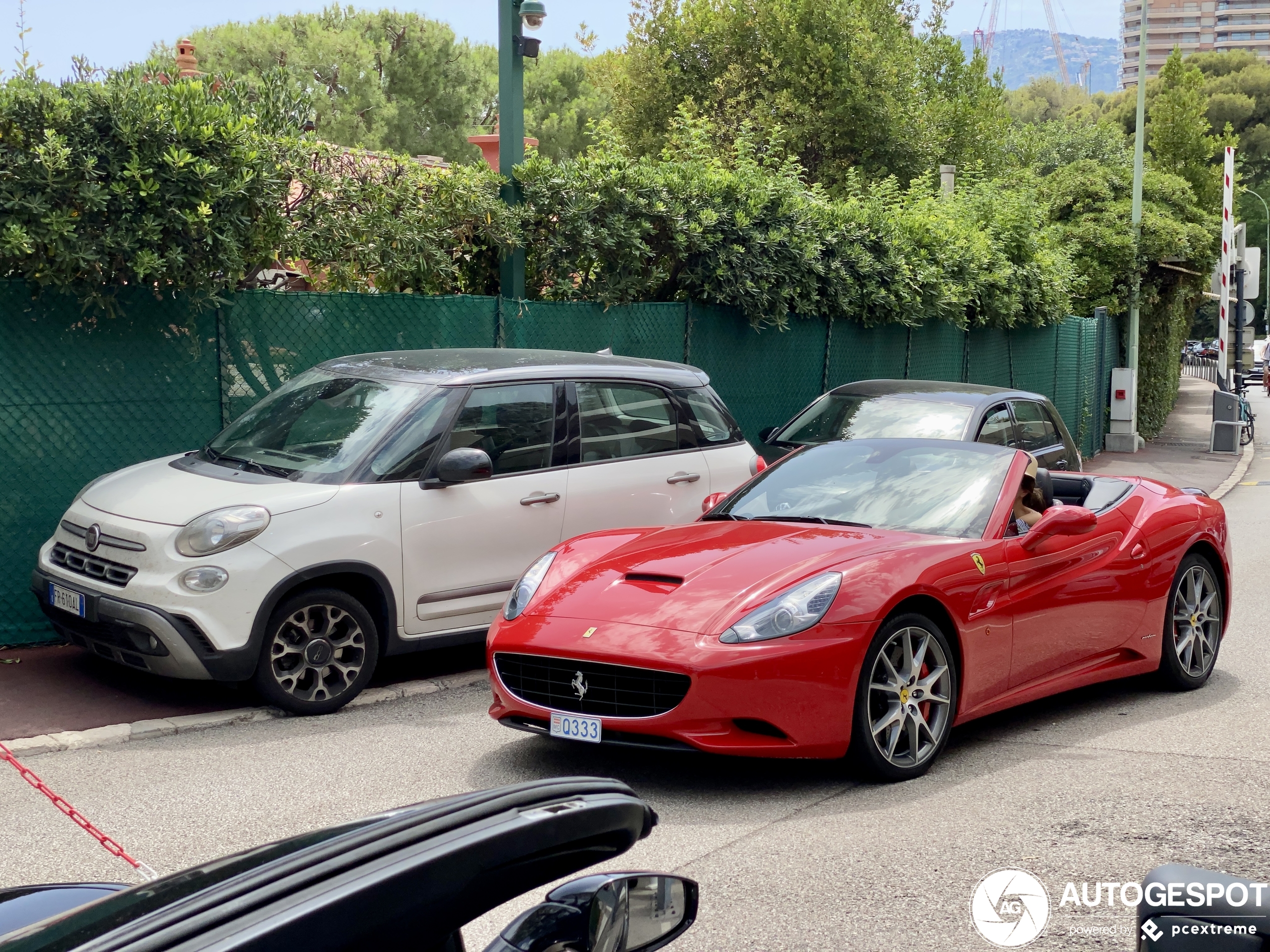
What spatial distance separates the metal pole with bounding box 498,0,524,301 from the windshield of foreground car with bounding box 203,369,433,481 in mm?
3458

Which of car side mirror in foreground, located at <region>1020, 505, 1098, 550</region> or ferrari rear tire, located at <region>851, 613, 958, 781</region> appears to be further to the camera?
car side mirror in foreground, located at <region>1020, 505, 1098, 550</region>

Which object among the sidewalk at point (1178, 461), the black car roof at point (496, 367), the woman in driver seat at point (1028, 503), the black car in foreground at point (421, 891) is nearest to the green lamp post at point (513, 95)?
the black car roof at point (496, 367)

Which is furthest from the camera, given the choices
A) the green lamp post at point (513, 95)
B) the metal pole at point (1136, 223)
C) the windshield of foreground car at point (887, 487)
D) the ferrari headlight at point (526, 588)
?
the metal pole at point (1136, 223)

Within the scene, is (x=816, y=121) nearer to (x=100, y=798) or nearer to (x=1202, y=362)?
(x=100, y=798)

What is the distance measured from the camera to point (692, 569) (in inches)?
226

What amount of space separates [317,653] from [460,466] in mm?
1229

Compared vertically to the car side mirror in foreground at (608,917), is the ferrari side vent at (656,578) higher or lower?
lower

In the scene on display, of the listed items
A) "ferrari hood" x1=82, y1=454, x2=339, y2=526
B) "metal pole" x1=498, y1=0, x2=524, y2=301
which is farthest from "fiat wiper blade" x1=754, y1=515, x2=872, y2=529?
"metal pole" x1=498, y1=0, x2=524, y2=301

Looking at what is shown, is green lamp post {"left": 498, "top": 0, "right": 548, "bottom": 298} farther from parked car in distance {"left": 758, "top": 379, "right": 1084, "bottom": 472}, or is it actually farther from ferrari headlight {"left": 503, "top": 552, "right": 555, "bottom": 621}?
ferrari headlight {"left": 503, "top": 552, "right": 555, "bottom": 621}

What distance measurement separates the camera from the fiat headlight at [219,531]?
255 inches

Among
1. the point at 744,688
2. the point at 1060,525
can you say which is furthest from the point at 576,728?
the point at 1060,525

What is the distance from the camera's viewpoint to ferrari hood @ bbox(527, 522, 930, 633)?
544cm

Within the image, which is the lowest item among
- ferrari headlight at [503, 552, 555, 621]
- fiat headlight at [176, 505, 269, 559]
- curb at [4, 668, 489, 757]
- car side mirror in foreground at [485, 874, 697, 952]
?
curb at [4, 668, 489, 757]

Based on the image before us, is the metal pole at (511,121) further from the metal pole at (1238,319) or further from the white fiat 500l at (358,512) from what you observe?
the metal pole at (1238,319)
